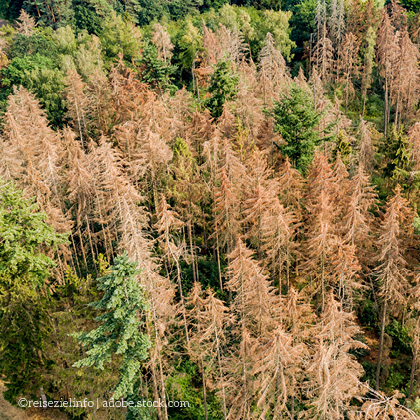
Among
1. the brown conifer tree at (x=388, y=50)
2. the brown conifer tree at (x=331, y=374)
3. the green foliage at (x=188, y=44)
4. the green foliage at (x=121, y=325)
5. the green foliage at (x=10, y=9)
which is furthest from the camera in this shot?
the green foliage at (x=10, y=9)

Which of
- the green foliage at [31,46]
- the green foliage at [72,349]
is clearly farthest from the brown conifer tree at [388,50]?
→ the green foliage at [31,46]

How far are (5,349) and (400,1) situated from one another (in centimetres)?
8242

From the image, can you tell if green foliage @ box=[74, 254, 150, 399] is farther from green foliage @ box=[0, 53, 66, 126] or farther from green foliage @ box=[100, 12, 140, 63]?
green foliage @ box=[100, 12, 140, 63]

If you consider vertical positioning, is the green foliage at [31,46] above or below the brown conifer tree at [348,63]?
above

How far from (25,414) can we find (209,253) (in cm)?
1944

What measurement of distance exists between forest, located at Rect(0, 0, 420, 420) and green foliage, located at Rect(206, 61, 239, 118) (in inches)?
8.0

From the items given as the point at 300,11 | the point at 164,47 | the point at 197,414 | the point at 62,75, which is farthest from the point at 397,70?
the point at 197,414

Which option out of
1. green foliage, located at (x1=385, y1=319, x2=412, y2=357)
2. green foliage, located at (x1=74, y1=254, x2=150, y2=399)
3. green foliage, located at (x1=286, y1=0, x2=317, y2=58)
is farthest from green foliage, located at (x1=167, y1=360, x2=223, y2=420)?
green foliage, located at (x1=286, y1=0, x2=317, y2=58)

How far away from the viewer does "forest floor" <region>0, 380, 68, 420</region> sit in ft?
91.7

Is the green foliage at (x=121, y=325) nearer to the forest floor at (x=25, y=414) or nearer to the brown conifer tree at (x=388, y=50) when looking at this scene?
the forest floor at (x=25, y=414)

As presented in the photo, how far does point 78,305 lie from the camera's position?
23.9 meters

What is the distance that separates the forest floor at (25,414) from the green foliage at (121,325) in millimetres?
11675

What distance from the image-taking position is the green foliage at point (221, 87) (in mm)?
37281

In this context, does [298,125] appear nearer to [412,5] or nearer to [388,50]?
[388,50]
